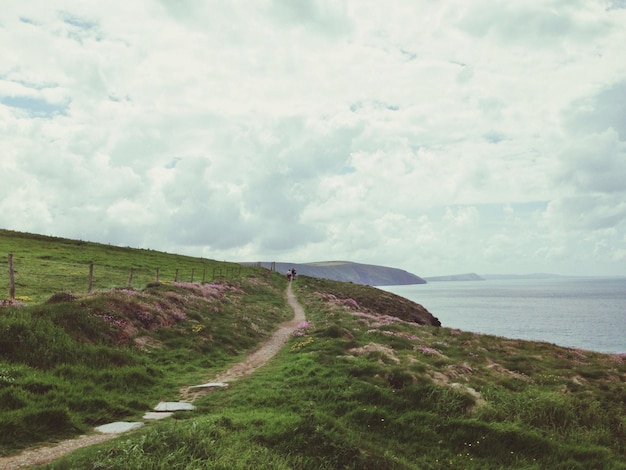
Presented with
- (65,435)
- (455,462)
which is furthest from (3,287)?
(455,462)

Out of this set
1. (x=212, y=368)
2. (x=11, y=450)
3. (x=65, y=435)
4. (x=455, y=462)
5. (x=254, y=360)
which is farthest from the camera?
(x=254, y=360)

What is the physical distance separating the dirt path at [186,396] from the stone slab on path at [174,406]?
68 centimetres

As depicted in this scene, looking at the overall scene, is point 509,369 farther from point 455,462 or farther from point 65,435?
point 65,435

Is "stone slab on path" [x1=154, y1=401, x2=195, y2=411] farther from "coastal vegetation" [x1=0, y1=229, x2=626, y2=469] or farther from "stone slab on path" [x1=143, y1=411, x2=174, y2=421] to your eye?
"coastal vegetation" [x1=0, y1=229, x2=626, y2=469]

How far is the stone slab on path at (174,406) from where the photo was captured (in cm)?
1335

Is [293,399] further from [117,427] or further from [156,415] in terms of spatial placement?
[117,427]

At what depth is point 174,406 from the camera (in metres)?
13.6

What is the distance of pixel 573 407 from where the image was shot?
15320mm

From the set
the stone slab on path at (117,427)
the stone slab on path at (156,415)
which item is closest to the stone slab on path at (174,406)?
the stone slab on path at (156,415)

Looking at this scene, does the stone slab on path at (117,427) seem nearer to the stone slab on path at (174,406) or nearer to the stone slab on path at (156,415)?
the stone slab on path at (156,415)

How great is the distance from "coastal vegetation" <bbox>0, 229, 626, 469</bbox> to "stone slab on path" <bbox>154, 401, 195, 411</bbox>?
14.5 inches

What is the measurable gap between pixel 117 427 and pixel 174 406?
2.38 metres

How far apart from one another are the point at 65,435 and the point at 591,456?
53.4 feet

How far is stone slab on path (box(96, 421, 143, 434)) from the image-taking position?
1109 cm
